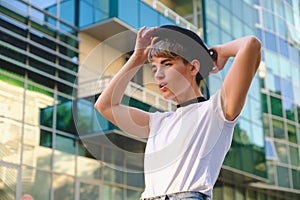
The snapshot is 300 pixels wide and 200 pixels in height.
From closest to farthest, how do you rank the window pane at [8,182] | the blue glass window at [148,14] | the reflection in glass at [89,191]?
1. the window pane at [8,182]
2. the reflection in glass at [89,191]
3. the blue glass window at [148,14]

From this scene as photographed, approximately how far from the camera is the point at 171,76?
2.37 meters

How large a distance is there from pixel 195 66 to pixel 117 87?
0.36 metres

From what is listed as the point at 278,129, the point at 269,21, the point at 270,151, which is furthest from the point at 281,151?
the point at 269,21

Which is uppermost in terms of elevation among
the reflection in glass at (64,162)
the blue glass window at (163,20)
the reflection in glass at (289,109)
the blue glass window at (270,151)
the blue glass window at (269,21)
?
the blue glass window at (269,21)

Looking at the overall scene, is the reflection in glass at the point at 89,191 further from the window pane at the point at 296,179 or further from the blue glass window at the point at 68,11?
the window pane at the point at 296,179

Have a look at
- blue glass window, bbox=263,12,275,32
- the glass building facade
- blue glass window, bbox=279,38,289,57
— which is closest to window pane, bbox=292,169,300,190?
the glass building facade

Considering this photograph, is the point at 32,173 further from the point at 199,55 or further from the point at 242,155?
the point at 199,55

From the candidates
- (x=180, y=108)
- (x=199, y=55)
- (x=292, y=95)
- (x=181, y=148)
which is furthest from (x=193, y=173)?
(x=292, y=95)

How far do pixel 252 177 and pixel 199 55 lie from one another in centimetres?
1938

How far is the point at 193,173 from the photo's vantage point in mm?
2207

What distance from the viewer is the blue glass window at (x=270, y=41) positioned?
24.9 m

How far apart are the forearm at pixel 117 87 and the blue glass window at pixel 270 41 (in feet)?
74.7

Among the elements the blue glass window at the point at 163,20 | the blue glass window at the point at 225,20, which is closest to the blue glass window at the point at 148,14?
the blue glass window at the point at 163,20

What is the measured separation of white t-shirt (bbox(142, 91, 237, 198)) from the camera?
221cm
